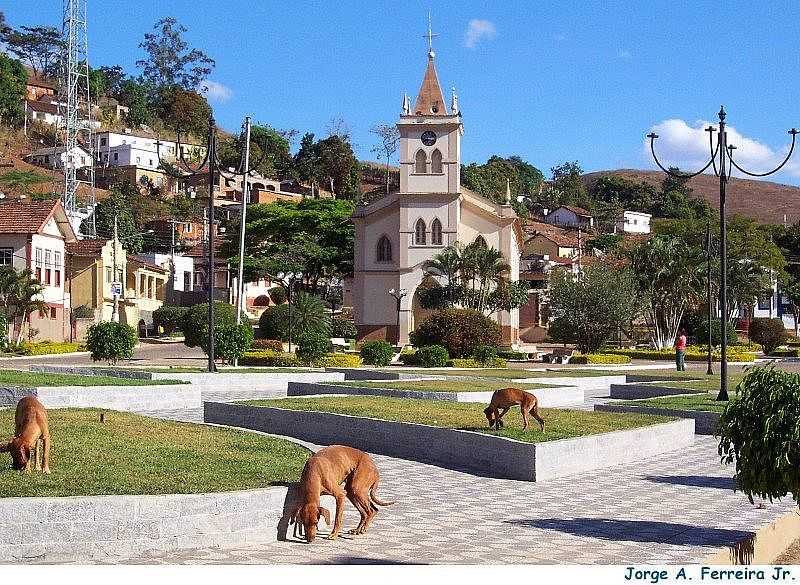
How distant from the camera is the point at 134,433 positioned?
15930 mm

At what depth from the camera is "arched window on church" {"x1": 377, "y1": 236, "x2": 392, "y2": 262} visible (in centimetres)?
6306

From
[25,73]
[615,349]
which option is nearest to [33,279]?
[615,349]

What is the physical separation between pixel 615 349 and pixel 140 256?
39237 millimetres

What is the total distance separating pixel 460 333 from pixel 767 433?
107 feet

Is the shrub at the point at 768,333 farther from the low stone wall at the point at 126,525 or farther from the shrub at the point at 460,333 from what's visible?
the low stone wall at the point at 126,525

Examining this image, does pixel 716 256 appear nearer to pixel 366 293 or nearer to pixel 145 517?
pixel 366 293

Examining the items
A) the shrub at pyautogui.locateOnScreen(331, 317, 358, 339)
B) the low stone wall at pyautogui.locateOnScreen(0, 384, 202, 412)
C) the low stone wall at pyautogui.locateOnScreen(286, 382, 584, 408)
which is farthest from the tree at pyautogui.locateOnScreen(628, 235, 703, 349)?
the low stone wall at pyautogui.locateOnScreen(0, 384, 202, 412)

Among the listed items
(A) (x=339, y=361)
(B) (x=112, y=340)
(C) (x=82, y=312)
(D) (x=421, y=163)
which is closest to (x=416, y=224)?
(D) (x=421, y=163)

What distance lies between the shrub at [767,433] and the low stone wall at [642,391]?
17.2 meters

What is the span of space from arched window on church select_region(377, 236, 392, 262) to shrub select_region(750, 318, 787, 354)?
823 inches

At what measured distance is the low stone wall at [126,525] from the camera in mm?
9711

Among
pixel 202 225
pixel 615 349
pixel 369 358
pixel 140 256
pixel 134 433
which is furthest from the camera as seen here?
pixel 202 225

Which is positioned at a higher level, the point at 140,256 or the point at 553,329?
the point at 140,256

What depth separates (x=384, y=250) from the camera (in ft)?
207
